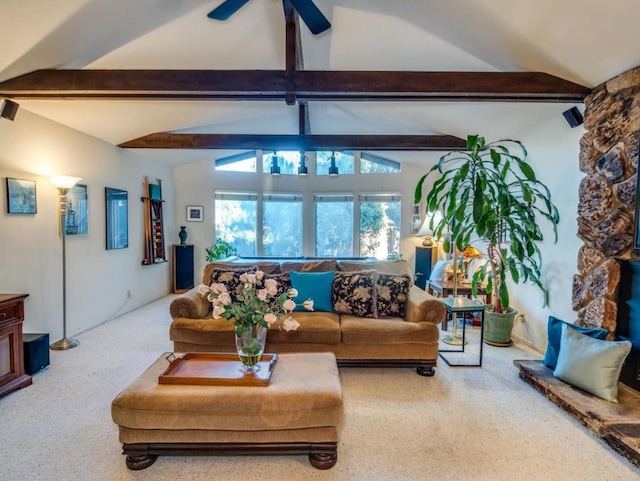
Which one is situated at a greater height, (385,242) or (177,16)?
(177,16)

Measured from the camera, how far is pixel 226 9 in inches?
94.3

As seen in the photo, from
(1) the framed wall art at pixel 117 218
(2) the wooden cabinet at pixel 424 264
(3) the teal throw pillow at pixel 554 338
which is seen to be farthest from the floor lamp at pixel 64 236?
(2) the wooden cabinet at pixel 424 264

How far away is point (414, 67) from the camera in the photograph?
3418 millimetres

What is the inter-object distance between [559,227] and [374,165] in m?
4.10

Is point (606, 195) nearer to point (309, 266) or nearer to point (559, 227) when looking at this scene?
point (559, 227)

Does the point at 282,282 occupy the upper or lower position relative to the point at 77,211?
lower

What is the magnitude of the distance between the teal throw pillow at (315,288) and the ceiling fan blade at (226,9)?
225cm

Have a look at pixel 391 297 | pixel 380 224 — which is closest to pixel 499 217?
pixel 391 297

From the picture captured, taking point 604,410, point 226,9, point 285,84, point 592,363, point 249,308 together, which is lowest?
point 604,410

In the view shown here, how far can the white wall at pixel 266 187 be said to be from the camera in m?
6.73

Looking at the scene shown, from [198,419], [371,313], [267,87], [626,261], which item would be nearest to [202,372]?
[198,419]

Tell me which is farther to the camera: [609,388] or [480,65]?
[480,65]

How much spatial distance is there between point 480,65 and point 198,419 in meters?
3.52

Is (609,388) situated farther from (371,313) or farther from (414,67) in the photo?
(414,67)
